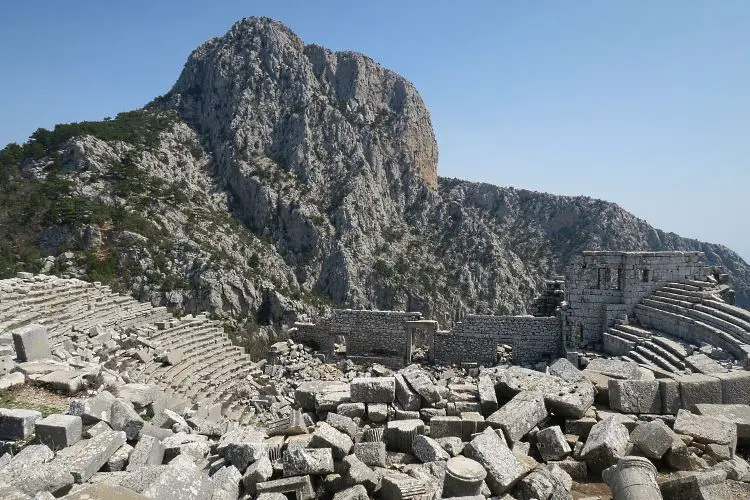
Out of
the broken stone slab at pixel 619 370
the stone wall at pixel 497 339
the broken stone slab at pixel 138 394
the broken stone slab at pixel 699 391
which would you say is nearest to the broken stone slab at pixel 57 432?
the broken stone slab at pixel 138 394

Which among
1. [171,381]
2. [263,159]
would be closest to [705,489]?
[171,381]

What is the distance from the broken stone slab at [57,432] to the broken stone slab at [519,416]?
6060mm

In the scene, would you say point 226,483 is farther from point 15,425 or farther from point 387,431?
point 15,425

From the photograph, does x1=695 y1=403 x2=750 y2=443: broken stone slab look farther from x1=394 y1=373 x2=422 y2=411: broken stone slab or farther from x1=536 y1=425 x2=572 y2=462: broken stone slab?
x1=394 y1=373 x2=422 y2=411: broken stone slab

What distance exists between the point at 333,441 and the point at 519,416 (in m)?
2.84

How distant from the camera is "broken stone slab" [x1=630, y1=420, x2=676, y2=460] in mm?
6516

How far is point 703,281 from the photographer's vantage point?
1894 centimetres

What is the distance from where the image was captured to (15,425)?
290 inches

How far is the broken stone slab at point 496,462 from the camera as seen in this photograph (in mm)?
5832

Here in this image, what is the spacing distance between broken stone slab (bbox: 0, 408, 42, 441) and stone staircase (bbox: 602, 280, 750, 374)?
515 inches

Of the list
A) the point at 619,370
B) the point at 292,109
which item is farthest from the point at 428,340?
the point at 292,109

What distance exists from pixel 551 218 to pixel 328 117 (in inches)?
1535

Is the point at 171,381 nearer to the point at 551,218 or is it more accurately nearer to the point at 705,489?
the point at 705,489

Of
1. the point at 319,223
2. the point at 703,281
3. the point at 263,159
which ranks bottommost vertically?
the point at 703,281
